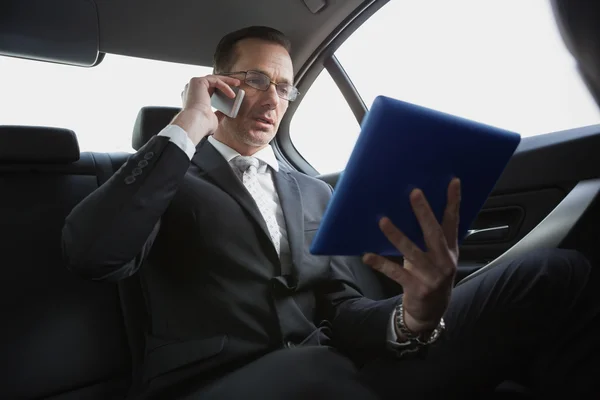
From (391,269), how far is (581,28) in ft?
2.49

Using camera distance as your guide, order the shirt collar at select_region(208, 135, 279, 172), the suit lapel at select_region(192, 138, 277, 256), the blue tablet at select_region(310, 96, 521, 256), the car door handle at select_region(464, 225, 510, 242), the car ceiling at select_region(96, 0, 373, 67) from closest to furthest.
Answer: the blue tablet at select_region(310, 96, 521, 256) → the suit lapel at select_region(192, 138, 277, 256) → the shirt collar at select_region(208, 135, 279, 172) → the car door handle at select_region(464, 225, 510, 242) → the car ceiling at select_region(96, 0, 373, 67)

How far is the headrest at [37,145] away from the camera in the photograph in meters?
1.37

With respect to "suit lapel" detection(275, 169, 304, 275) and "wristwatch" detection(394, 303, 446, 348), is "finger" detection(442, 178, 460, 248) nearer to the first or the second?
"wristwatch" detection(394, 303, 446, 348)

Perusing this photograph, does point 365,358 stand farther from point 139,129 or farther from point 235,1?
point 235,1

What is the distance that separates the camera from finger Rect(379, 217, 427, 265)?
2.56 feet

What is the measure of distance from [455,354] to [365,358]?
27 cm

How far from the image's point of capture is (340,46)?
2471mm

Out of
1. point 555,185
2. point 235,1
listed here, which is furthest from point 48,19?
point 555,185

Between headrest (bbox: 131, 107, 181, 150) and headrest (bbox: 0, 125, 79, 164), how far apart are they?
21 cm

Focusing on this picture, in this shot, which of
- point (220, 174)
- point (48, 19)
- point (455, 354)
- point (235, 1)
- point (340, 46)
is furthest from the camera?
point (340, 46)

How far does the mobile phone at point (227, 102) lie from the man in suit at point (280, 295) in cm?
4

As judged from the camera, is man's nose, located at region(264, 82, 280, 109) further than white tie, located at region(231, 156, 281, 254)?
Yes

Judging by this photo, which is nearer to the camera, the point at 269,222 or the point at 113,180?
the point at 113,180

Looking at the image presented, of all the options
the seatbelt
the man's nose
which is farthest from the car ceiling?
the seatbelt
